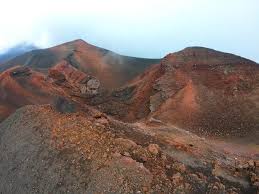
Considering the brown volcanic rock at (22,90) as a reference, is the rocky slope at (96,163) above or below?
above

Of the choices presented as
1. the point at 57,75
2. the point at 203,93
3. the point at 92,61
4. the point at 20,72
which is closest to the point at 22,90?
the point at 20,72

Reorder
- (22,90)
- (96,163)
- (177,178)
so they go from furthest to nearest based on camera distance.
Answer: (22,90), (96,163), (177,178)

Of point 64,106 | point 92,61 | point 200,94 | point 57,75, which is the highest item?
point 64,106

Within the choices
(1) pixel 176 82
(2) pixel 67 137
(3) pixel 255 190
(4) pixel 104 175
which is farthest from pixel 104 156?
(1) pixel 176 82

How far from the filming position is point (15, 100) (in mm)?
28812

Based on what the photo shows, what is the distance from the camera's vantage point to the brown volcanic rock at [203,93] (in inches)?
1204

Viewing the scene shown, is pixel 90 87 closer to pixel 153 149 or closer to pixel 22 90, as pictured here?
pixel 22 90

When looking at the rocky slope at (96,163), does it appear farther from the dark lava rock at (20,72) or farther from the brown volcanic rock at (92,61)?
the brown volcanic rock at (92,61)

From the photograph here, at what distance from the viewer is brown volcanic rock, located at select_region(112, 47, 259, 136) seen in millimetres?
30594

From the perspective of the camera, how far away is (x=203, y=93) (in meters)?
33.0

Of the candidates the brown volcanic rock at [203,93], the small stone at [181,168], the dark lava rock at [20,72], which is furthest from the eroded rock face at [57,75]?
the small stone at [181,168]

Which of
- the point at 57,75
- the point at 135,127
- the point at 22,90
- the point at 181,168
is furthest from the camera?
the point at 57,75

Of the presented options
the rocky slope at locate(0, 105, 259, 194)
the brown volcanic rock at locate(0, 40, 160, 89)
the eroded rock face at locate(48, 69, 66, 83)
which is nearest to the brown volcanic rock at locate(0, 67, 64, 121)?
the eroded rock face at locate(48, 69, 66, 83)

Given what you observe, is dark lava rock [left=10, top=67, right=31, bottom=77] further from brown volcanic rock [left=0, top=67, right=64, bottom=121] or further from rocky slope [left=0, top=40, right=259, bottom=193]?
rocky slope [left=0, top=40, right=259, bottom=193]
